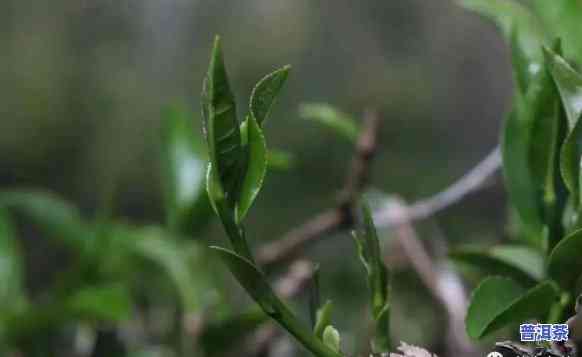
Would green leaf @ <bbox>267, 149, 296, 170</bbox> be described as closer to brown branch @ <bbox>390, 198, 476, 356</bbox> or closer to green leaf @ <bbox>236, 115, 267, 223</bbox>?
brown branch @ <bbox>390, 198, 476, 356</bbox>

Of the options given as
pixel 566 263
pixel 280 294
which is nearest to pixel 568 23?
pixel 566 263

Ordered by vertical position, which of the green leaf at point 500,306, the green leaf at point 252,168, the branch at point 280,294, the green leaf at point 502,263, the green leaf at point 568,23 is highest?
the green leaf at point 568,23

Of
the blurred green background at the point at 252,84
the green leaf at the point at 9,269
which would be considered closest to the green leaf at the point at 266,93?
the green leaf at the point at 9,269

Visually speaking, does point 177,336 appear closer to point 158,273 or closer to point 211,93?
point 158,273

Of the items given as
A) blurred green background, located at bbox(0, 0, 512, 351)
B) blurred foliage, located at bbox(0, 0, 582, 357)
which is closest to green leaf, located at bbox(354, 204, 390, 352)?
blurred foliage, located at bbox(0, 0, 582, 357)

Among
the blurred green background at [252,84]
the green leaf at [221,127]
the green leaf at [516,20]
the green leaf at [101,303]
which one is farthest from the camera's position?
the blurred green background at [252,84]

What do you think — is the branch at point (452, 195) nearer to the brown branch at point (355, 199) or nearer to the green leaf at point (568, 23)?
the brown branch at point (355, 199)

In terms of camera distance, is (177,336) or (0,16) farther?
(0,16)

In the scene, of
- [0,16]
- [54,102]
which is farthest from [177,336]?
[0,16]
